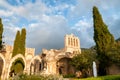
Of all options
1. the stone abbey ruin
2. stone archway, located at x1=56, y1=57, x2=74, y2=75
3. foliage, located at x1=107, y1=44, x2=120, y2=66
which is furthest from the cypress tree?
stone archway, located at x1=56, y1=57, x2=74, y2=75

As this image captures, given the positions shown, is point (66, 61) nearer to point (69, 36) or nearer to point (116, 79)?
point (116, 79)

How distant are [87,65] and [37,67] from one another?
16725mm

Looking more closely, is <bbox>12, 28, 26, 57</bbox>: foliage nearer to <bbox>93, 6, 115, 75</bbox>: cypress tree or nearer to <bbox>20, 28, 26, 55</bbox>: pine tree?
<bbox>20, 28, 26, 55</bbox>: pine tree

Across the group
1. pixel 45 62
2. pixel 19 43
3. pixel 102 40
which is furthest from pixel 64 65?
pixel 102 40

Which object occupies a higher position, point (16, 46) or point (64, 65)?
point (16, 46)

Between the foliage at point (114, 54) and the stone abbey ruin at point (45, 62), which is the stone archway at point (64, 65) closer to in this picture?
the stone abbey ruin at point (45, 62)

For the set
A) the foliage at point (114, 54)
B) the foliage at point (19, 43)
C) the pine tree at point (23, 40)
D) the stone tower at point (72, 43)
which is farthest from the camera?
the stone tower at point (72, 43)

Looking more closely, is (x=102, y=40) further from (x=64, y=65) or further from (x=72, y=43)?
(x=72, y=43)

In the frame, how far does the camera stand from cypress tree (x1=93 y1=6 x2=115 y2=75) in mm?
29984

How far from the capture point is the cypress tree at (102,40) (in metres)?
30.0

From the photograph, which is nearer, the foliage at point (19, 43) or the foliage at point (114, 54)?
the foliage at point (114, 54)

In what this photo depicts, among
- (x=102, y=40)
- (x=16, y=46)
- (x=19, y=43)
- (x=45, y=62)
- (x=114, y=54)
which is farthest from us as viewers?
(x=45, y=62)

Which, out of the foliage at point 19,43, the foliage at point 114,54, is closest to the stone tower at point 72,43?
the foliage at point 19,43

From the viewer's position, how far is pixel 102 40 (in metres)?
31.3
